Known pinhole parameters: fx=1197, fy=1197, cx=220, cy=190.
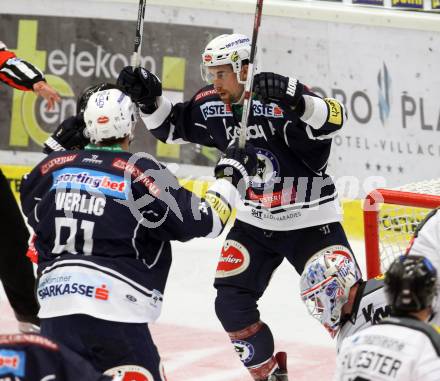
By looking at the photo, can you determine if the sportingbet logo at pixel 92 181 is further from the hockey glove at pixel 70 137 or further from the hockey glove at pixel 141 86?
the hockey glove at pixel 141 86

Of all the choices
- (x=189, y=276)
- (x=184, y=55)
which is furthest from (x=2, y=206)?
(x=184, y=55)

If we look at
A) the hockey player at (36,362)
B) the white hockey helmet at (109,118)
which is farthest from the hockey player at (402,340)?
the white hockey helmet at (109,118)

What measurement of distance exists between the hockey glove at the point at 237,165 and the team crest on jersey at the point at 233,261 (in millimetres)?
757

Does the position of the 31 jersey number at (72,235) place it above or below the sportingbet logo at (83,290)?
above

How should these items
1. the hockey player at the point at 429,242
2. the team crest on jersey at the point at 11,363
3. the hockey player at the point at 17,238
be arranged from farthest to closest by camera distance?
1. the hockey player at the point at 17,238
2. the hockey player at the point at 429,242
3. the team crest on jersey at the point at 11,363

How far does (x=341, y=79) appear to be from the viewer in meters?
7.55

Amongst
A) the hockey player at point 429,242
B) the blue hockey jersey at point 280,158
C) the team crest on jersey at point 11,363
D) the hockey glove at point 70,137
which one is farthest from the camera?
the blue hockey jersey at point 280,158

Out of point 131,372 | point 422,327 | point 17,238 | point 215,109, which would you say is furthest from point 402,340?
point 17,238

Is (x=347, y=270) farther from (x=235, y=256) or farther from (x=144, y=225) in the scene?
(x=144, y=225)

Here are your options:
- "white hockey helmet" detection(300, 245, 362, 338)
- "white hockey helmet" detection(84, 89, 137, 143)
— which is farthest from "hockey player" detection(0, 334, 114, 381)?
"white hockey helmet" detection(300, 245, 362, 338)

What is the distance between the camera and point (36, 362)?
2713mm

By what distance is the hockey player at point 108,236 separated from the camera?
345cm

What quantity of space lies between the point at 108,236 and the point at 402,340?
1055 millimetres

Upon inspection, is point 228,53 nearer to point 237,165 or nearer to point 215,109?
point 215,109
